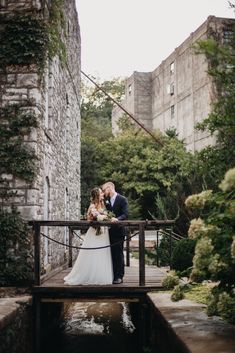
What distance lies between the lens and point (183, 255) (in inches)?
386

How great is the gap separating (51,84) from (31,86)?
1.95 meters

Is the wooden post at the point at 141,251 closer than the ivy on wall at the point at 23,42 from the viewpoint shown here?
Yes

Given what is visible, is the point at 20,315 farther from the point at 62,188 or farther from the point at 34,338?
the point at 62,188

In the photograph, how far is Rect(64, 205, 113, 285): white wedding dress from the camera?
357 inches

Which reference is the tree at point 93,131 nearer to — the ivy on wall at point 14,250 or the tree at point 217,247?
the ivy on wall at point 14,250

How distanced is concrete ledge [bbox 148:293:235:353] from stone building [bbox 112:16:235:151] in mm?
17735

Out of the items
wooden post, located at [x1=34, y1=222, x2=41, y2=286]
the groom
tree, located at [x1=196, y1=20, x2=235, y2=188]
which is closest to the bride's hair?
the groom

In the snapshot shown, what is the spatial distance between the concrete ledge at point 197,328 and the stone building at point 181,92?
1774 centimetres

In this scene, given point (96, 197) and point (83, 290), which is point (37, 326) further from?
point (96, 197)

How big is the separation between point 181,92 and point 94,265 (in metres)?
24.6

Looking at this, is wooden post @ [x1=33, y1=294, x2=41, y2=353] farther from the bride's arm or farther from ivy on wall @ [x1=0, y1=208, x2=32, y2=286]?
the bride's arm

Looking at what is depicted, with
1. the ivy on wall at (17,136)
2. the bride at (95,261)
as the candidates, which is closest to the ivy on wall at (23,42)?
the ivy on wall at (17,136)

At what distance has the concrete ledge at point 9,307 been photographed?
5994 millimetres

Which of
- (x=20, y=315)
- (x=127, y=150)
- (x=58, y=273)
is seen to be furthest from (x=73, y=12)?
(x=127, y=150)
